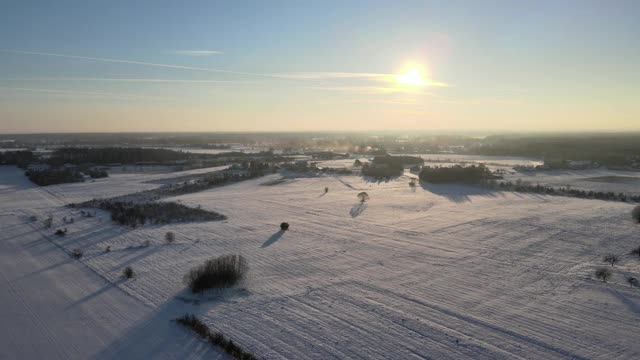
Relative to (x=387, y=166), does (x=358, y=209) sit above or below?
below

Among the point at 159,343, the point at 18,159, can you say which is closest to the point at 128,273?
the point at 159,343

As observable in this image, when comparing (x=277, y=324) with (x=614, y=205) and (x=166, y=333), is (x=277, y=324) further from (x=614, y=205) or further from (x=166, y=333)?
(x=614, y=205)

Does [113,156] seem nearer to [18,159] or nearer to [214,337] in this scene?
[18,159]

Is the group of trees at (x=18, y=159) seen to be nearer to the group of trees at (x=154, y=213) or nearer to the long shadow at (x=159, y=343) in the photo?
the group of trees at (x=154, y=213)

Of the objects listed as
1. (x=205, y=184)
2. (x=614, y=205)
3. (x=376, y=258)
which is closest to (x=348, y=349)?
(x=376, y=258)

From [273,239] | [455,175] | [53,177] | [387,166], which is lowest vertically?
[53,177]
